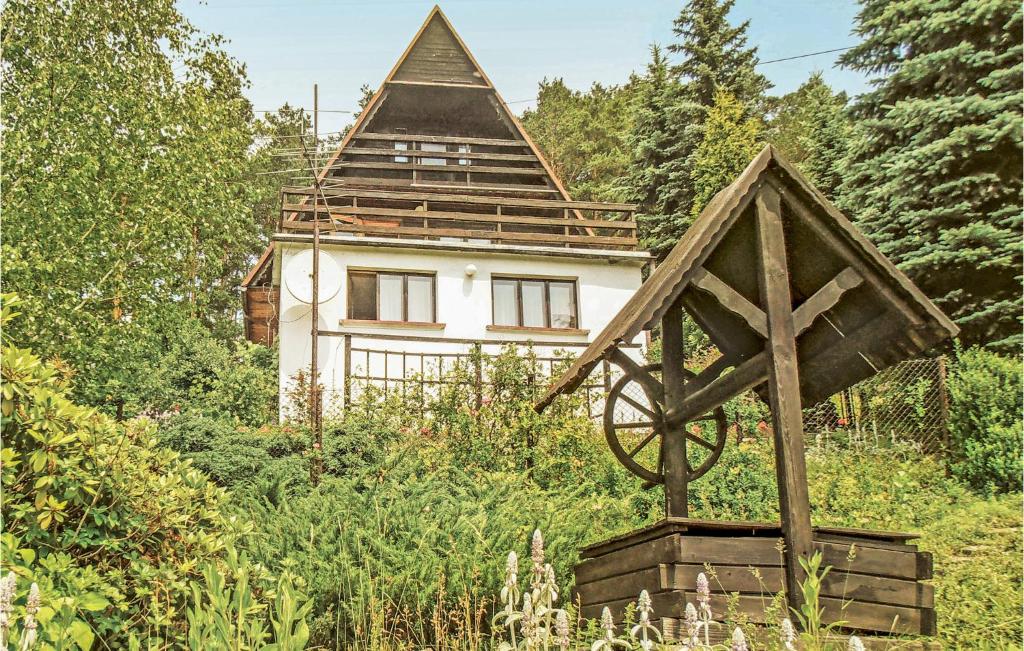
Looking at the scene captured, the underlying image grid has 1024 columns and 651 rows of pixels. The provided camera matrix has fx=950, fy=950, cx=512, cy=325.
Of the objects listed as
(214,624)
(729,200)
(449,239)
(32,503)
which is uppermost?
(449,239)

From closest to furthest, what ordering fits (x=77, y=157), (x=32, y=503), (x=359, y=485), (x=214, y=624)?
(x=214, y=624) → (x=32, y=503) → (x=359, y=485) → (x=77, y=157)

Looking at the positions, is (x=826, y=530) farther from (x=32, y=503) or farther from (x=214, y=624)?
(x=32, y=503)

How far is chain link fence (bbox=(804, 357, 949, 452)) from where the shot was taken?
13117 mm

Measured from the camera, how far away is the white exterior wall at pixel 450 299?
17.8m

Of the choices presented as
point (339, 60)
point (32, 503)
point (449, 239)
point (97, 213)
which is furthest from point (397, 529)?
point (449, 239)

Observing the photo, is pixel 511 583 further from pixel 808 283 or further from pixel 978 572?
pixel 978 572

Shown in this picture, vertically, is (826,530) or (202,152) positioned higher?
(202,152)

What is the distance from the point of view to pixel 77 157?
1429 cm

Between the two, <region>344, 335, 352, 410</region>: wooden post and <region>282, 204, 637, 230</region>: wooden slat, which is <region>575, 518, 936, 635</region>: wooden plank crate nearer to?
<region>344, 335, 352, 410</region>: wooden post

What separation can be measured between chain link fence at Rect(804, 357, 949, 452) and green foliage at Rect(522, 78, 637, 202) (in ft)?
70.8

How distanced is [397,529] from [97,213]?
9727 mm

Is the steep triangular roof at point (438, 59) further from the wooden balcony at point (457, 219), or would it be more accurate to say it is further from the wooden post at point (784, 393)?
the wooden post at point (784, 393)

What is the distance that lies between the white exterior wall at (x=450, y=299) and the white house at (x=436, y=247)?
0.03 meters

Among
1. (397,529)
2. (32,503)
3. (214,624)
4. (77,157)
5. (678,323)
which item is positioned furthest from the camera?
(77,157)
